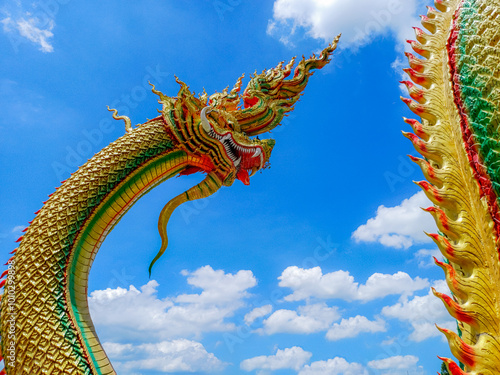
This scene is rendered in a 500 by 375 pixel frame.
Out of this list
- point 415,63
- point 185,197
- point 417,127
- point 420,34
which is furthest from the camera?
point 185,197

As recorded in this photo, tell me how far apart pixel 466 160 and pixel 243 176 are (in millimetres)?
2883

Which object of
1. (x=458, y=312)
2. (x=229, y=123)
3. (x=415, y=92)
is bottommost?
(x=458, y=312)

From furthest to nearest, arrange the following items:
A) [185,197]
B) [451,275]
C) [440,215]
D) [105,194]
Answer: [185,197] → [105,194] → [440,215] → [451,275]

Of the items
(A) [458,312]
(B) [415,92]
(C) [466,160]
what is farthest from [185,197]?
(A) [458,312]

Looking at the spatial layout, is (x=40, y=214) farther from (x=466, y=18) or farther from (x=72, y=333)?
(x=466, y=18)

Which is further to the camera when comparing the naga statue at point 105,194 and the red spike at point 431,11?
the naga statue at point 105,194

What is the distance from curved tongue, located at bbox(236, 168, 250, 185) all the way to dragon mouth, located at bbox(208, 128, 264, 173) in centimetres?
6

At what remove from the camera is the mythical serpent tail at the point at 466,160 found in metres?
1.73

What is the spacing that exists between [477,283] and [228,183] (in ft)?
9.87

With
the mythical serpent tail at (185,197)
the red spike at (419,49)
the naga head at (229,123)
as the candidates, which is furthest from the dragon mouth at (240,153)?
the red spike at (419,49)

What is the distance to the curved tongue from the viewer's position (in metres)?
4.63

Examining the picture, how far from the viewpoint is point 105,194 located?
3.79 meters

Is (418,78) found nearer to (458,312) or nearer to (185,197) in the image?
(458,312)

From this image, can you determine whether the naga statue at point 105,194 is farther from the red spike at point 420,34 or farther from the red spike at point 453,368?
the red spike at point 453,368
